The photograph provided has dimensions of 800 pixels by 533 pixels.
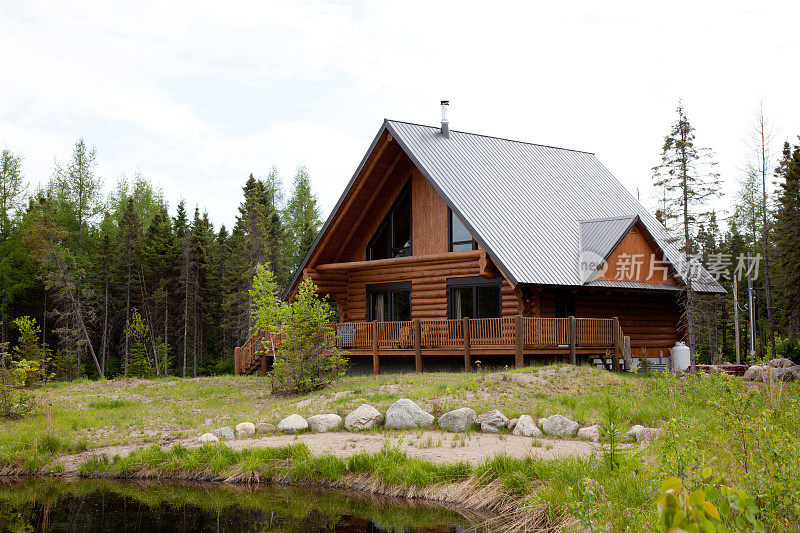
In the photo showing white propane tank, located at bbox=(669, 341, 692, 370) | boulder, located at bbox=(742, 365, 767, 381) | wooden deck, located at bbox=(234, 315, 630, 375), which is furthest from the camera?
white propane tank, located at bbox=(669, 341, 692, 370)

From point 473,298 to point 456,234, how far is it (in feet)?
7.24

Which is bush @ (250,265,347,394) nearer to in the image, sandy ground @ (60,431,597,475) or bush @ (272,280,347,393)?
bush @ (272,280,347,393)

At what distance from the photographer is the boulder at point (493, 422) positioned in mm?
13734

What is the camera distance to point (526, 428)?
13.4m

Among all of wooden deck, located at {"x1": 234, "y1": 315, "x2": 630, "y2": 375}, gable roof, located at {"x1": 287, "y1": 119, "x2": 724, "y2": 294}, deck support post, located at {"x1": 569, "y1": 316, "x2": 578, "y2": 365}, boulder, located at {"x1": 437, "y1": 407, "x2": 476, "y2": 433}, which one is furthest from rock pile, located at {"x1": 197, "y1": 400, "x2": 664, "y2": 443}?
deck support post, located at {"x1": 569, "y1": 316, "x2": 578, "y2": 365}

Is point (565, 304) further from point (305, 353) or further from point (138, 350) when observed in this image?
Answer: point (138, 350)

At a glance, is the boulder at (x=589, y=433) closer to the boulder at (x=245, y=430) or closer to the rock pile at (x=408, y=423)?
the rock pile at (x=408, y=423)

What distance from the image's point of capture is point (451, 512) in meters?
9.96

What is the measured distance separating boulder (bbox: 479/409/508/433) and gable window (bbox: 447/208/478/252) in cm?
1076

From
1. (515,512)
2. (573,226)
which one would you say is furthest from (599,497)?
(573,226)

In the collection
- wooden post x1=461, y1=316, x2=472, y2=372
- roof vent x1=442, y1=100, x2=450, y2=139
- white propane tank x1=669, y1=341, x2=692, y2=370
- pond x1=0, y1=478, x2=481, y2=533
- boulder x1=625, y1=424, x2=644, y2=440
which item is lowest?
pond x1=0, y1=478, x2=481, y2=533

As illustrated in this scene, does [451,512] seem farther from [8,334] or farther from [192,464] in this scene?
[8,334]

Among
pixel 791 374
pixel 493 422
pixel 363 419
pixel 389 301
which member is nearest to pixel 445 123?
pixel 389 301

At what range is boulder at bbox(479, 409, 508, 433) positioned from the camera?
45.1 ft
